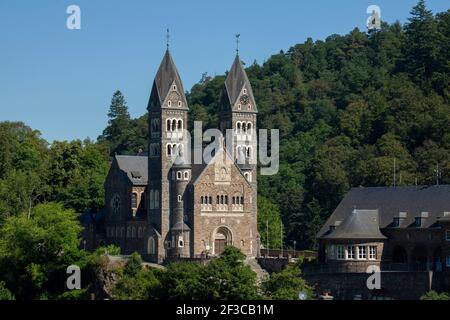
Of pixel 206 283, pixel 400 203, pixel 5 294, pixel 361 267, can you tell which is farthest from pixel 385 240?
pixel 5 294

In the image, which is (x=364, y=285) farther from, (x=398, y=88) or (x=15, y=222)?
(x=398, y=88)

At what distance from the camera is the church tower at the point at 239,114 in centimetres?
9312

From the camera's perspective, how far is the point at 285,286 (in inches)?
2810

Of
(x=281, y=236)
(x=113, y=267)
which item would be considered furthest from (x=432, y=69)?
(x=113, y=267)

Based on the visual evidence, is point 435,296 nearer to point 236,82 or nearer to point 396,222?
point 396,222

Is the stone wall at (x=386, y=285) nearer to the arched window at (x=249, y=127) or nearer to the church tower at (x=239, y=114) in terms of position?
the church tower at (x=239, y=114)

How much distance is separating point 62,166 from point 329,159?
80.1 feet

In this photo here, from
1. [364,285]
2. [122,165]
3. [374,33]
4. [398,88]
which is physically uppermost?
[374,33]

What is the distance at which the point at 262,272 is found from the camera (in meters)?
86.1

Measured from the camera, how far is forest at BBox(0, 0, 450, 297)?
3893 inches

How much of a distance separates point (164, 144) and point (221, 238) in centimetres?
733

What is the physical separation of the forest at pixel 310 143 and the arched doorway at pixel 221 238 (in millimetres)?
9549

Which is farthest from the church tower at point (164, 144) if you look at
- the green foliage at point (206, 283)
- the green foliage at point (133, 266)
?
the green foliage at point (206, 283)

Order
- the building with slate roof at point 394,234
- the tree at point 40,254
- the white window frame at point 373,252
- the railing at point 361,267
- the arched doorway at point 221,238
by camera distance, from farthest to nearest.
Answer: the arched doorway at point 221,238
the tree at point 40,254
the white window frame at point 373,252
the building with slate roof at point 394,234
the railing at point 361,267
